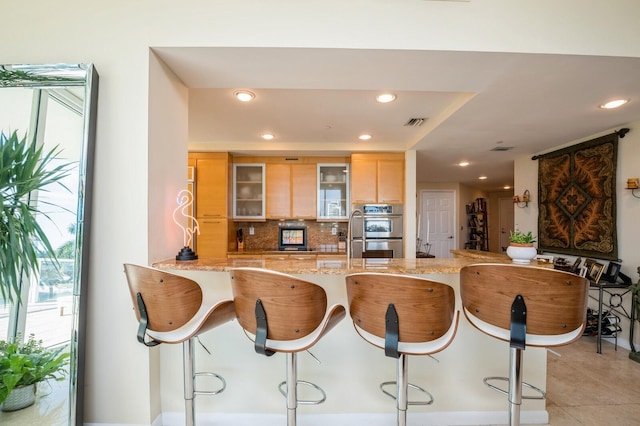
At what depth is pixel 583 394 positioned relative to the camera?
7.19ft

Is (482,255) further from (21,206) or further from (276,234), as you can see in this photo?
(276,234)

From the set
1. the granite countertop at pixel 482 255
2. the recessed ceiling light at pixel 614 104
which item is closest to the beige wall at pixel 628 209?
the recessed ceiling light at pixel 614 104

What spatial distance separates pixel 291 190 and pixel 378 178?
136 centimetres

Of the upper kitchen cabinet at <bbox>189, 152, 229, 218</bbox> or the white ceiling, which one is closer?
the white ceiling

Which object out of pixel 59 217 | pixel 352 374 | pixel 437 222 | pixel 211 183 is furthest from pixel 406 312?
pixel 437 222

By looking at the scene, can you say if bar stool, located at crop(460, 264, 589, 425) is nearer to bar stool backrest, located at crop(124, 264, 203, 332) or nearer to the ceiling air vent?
bar stool backrest, located at crop(124, 264, 203, 332)

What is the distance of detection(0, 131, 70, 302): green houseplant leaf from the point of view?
1576 mm

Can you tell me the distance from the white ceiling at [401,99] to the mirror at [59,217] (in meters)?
0.62

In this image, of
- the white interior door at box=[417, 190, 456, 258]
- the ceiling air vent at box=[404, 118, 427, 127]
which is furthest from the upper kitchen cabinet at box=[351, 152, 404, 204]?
the white interior door at box=[417, 190, 456, 258]

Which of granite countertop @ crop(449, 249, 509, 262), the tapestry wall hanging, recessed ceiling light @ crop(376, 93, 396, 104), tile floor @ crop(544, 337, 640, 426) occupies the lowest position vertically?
tile floor @ crop(544, 337, 640, 426)

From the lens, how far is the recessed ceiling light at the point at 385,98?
2.51 metres

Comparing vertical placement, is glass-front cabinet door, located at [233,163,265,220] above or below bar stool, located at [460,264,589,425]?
above

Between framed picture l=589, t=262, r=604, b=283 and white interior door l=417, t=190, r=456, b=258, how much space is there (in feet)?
14.4

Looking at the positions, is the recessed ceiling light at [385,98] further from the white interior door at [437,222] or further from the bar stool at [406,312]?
the white interior door at [437,222]
